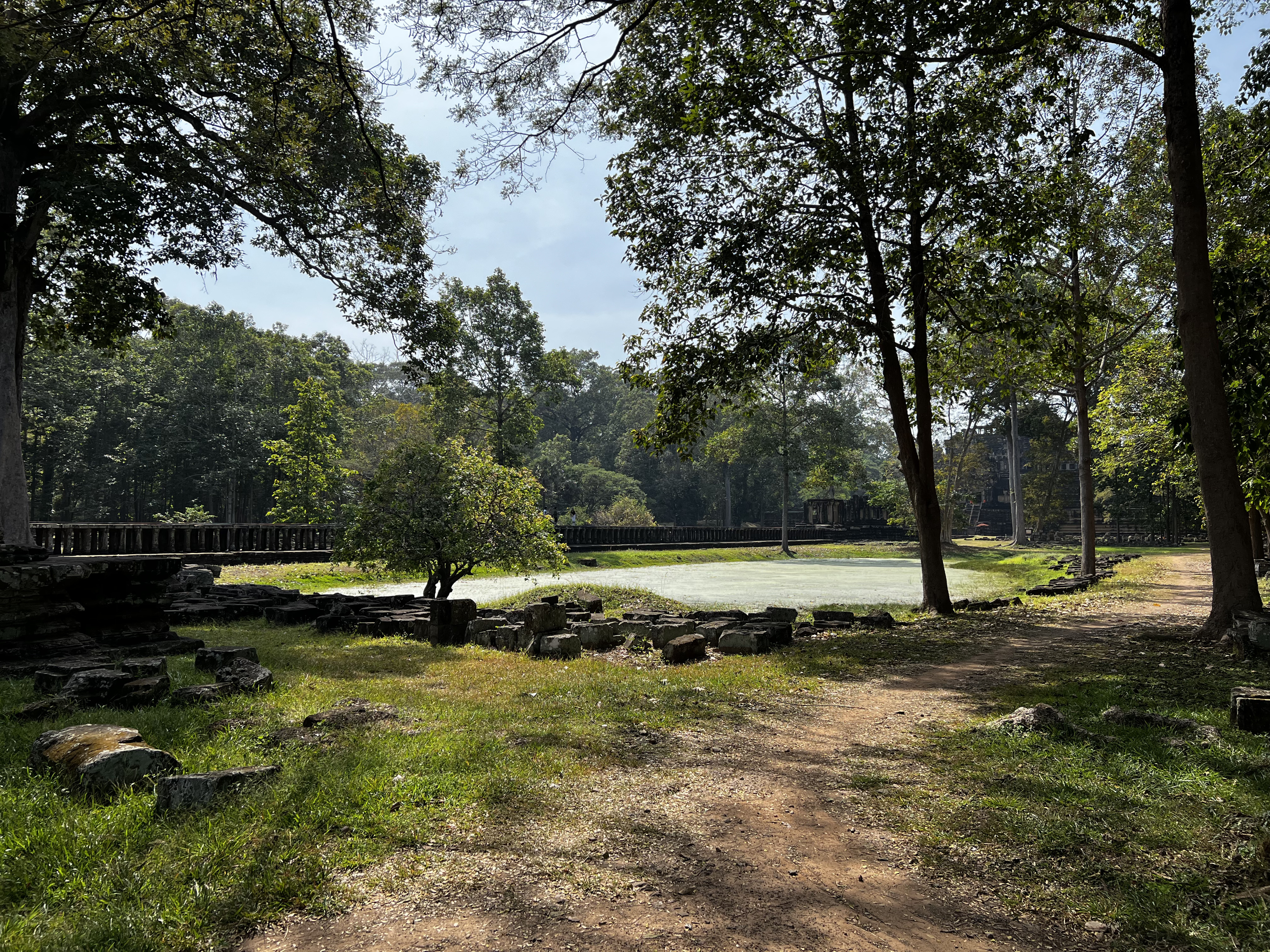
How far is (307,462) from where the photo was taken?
92.3ft

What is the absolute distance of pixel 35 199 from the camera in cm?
1161

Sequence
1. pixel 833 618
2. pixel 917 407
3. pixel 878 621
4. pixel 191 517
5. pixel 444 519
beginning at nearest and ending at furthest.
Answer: pixel 878 621
pixel 833 618
pixel 444 519
pixel 917 407
pixel 191 517

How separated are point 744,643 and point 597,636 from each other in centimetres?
191

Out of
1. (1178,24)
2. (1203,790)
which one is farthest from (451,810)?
(1178,24)

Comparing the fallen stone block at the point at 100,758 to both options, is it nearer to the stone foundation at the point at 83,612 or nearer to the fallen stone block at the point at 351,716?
the fallen stone block at the point at 351,716

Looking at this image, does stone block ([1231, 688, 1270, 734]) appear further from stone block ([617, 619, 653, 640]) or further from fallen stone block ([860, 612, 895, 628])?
stone block ([617, 619, 653, 640])

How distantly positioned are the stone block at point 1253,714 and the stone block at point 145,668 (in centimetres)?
775

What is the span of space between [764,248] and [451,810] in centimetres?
922

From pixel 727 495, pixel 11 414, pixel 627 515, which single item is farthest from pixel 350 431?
pixel 11 414

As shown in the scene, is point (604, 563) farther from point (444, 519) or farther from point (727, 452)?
point (444, 519)

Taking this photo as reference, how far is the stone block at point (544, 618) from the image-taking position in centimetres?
912

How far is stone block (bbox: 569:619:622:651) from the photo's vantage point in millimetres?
9320

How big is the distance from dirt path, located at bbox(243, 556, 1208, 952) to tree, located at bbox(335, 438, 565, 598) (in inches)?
308

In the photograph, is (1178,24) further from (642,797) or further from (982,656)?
(642,797)
